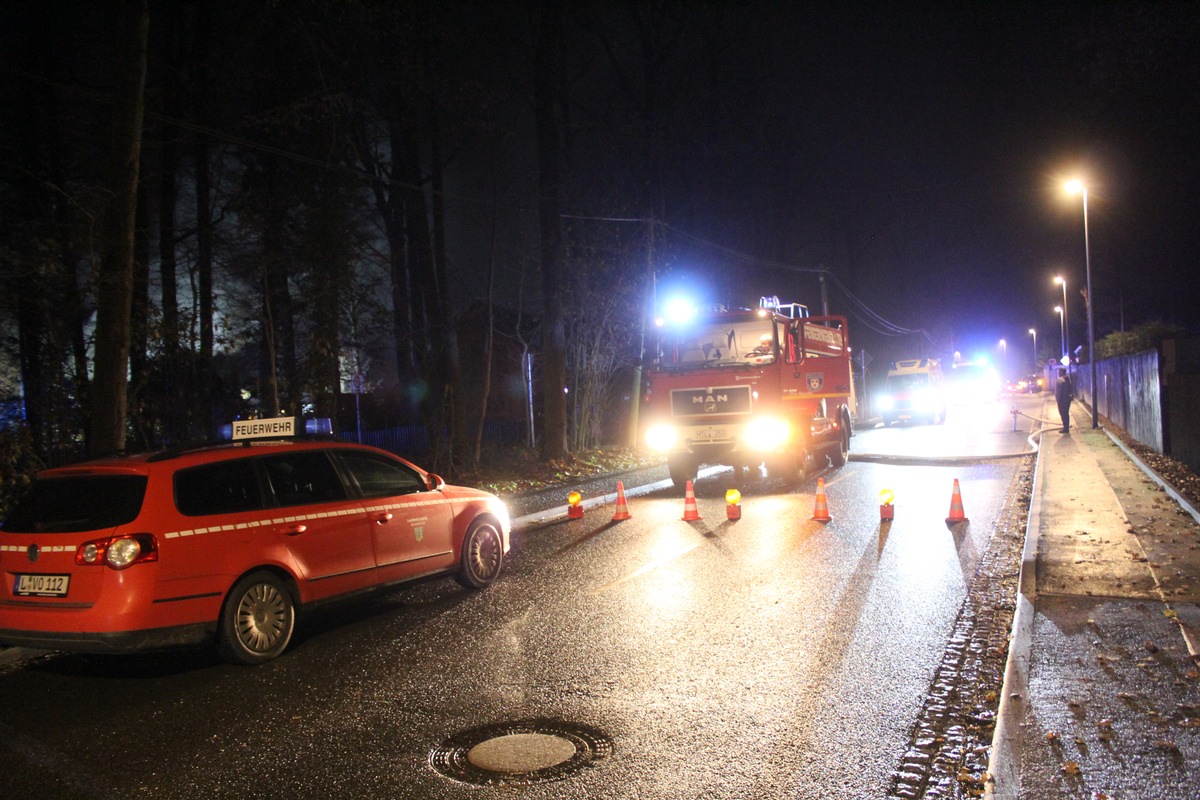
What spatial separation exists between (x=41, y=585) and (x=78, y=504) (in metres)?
0.57

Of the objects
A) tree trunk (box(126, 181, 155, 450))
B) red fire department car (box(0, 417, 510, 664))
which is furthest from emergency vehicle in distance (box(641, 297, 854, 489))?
red fire department car (box(0, 417, 510, 664))

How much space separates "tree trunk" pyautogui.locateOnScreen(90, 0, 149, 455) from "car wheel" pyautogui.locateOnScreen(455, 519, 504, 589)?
4523 mm

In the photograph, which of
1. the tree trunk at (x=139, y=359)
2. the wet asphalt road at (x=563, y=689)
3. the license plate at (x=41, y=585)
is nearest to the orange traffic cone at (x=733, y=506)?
the wet asphalt road at (x=563, y=689)

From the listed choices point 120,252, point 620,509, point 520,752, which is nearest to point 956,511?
point 620,509

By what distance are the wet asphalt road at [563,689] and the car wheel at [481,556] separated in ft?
0.66

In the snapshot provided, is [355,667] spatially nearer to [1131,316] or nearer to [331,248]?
[331,248]

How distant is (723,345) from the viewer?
1720cm

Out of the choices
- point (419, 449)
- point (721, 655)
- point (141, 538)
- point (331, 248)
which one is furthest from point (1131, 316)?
point (141, 538)

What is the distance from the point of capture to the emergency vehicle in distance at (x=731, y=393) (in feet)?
54.3

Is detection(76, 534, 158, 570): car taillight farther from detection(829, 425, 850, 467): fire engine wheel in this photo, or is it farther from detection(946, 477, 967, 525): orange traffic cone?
detection(829, 425, 850, 467): fire engine wheel

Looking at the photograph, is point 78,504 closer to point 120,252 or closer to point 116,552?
point 116,552

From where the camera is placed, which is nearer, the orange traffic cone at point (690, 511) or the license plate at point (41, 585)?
the license plate at point (41, 585)

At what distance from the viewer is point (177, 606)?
6020 mm

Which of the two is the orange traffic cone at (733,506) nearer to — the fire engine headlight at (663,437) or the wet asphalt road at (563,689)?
the wet asphalt road at (563,689)
